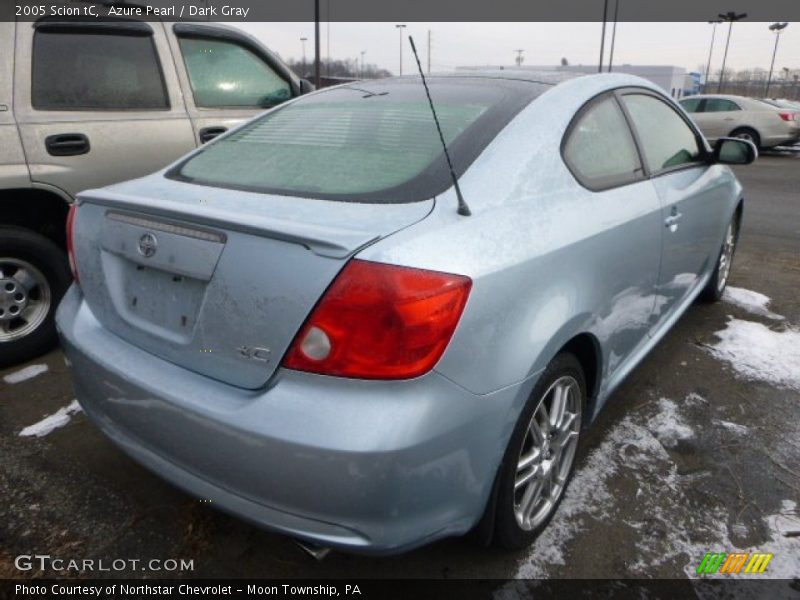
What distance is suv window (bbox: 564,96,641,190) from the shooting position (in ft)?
7.07

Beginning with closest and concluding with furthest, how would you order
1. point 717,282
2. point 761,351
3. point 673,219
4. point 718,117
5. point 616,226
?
point 616,226 → point 673,219 → point 761,351 → point 717,282 → point 718,117

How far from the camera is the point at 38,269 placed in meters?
3.28

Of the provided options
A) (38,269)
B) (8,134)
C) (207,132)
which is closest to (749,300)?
(207,132)

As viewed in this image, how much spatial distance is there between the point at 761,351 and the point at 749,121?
1480 cm

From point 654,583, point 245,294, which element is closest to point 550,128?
point 245,294

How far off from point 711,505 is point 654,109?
193cm

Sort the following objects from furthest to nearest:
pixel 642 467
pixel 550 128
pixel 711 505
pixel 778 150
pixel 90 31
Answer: pixel 778 150
pixel 90 31
pixel 642 467
pixel 711 505
pixel 550 128

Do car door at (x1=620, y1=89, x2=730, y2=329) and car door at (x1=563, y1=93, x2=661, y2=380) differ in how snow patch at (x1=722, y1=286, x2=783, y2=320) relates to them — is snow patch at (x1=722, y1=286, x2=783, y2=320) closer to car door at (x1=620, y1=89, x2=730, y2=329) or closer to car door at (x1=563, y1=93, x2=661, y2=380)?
car door at (x1=620, y1=89, x2=730, y2=329)

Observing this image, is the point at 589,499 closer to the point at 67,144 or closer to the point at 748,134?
the point at 67,144

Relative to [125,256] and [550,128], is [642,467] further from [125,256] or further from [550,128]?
[125,256]

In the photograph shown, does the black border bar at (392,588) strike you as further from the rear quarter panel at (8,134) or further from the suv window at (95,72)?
the suv window at (95,72)

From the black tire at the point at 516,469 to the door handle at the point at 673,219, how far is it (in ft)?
3.19

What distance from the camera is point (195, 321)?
1636 millimetres

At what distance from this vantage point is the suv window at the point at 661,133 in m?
2.75
